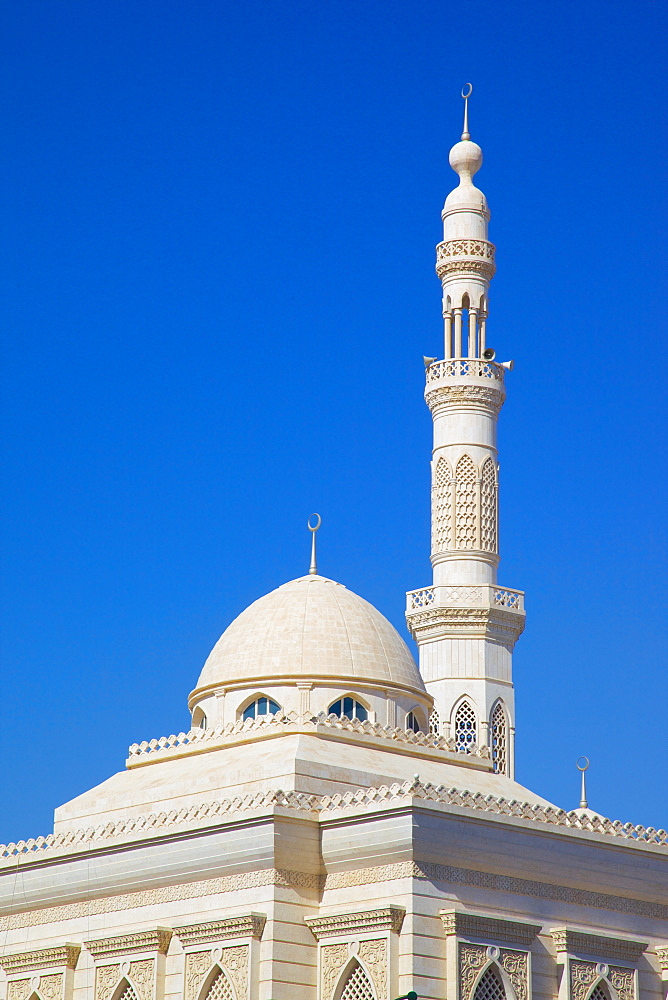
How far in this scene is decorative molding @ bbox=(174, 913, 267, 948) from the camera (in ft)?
73.9

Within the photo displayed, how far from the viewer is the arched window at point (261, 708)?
26875 mm

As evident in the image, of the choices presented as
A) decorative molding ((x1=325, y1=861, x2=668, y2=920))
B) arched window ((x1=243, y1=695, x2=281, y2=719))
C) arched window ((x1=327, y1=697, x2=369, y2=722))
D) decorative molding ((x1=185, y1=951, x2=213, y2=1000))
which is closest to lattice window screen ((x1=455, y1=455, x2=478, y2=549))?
arched window ((x1=327, y1=697, x2=369, y2=722))

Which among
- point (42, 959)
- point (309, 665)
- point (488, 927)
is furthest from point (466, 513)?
point (488, 927)

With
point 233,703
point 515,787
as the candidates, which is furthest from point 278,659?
point 515,787

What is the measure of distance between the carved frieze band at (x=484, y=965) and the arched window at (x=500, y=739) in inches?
489

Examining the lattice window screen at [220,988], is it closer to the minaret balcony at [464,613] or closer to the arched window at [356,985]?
the arched window at [356,985]

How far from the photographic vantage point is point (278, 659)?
27.0 metres

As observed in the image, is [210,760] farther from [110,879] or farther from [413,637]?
[413,637]

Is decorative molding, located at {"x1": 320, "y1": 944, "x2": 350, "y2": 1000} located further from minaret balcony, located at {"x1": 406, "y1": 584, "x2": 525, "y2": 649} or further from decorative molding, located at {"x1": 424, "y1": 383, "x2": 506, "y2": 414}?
decorative molding, located at {"x1": 424, "y1": 383, "x2": 506, "y2": 414}

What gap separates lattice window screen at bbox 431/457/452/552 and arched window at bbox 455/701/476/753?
127 inches

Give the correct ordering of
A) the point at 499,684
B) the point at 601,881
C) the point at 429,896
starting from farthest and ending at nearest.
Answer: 1. the point at 499,684
2. the point at 601,881
3. the point at 429,896

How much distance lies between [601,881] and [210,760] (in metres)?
5.85

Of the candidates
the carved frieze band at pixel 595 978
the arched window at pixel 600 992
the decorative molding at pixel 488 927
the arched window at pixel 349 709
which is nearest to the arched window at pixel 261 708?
the arched window at pixel 349 709

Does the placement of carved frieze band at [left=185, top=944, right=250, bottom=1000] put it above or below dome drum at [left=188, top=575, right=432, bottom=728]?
below
